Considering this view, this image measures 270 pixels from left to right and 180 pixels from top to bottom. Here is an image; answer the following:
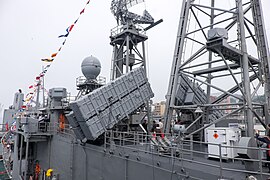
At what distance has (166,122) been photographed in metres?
11.3

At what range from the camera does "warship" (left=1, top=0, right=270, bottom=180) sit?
24.0 ft

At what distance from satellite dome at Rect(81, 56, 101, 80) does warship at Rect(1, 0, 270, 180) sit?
11.3ft

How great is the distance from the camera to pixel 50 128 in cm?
1842

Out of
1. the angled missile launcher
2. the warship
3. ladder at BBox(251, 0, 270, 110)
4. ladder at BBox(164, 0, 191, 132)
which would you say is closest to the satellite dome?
the warship

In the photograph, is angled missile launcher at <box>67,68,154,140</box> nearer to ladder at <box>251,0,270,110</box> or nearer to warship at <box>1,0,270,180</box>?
warship at <box>1,0,270,180</box>

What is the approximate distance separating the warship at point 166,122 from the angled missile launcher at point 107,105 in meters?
0.06

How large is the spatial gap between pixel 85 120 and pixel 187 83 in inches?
357

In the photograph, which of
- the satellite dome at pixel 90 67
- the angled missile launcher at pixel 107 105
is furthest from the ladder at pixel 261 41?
the satellite dome at pixel 90 67

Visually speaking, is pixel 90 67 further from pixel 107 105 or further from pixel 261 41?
pixel 261 41

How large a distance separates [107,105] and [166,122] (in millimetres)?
3738

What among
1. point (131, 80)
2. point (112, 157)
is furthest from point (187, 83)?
point (112, 157)

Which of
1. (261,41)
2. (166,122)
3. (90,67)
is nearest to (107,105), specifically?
(166,122)

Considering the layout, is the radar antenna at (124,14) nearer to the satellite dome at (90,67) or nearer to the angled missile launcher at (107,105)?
the satellite dome at (90,67)

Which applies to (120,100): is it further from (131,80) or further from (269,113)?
(269,113)
